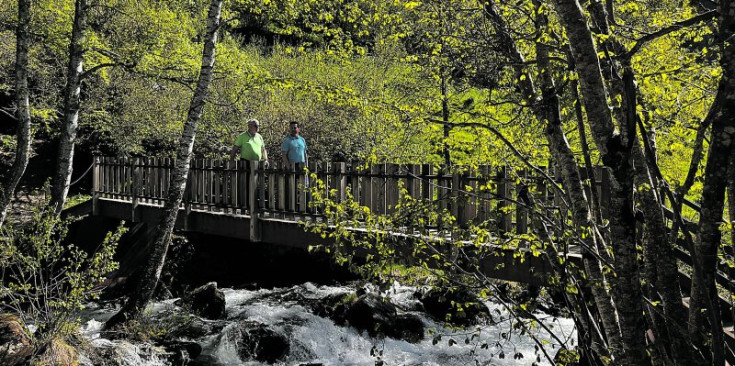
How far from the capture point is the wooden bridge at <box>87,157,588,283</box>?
678 centimetres

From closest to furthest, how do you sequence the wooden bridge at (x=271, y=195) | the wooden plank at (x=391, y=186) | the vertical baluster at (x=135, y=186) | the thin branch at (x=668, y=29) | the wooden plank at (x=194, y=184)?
the thin branch at (x=668, y=29) → the wooden bridge at (x=271, y=195) → the wooden plank at (x=391, y=186) → the wooden plank at (x=194, y=184) → the vertical baluster at (x=135, y=186)

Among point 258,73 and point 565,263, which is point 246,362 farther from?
point 565,263

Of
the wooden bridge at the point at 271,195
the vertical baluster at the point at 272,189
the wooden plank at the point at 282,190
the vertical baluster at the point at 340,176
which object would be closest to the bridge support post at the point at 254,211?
the wooden bridge at the point at 271,195

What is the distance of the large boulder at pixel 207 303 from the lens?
980cm

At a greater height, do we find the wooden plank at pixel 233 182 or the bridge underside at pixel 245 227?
the wooden plank at pixel 233 182

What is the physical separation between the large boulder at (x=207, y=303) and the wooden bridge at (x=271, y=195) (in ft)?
3.47

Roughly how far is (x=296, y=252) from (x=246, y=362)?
17.1 feet

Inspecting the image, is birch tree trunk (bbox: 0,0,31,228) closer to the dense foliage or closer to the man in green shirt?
the dense foliage

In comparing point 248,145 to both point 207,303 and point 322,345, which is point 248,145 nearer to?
point 207,303

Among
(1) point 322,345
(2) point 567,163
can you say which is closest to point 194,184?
(1) point 322,345

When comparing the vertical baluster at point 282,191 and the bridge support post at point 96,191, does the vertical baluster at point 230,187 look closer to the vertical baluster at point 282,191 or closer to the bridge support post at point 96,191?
the vertical baluster at point 282,191

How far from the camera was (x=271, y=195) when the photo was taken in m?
9.52

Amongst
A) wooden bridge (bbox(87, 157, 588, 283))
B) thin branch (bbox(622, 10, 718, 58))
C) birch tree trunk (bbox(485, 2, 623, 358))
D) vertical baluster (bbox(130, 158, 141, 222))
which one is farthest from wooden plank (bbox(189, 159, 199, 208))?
thin branch (bbox(622, 10, 718, 58))

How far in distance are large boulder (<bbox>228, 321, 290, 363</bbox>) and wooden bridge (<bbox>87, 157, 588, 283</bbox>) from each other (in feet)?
→ 4.58
